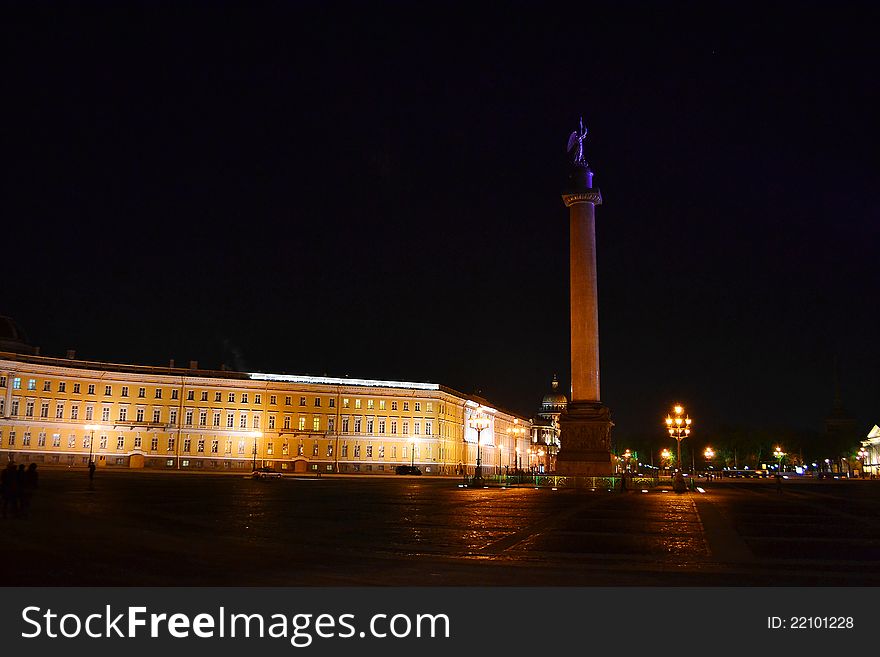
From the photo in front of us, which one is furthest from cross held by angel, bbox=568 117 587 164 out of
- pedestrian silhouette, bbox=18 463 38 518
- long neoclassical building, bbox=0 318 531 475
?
pedestrian silhouette, bbox=18 463 38 518

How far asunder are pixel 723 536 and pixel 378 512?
1161cm

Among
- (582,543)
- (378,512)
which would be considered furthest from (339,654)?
(378,512)

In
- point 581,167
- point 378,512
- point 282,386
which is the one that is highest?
point 581,167

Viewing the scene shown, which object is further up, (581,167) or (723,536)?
(581,167)

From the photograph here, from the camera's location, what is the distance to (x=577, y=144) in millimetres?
64875

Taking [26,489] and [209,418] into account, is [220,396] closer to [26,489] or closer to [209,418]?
[209,418]

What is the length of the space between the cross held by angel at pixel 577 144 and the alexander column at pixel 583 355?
4.58ft

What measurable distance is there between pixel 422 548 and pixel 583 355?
43.5 metres

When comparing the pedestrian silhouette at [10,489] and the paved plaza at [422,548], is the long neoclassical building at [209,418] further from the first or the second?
the pedestrian silhouette at [10,489]

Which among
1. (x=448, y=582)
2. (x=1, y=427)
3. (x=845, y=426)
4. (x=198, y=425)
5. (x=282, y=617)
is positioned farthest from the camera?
(x=845, y=426)

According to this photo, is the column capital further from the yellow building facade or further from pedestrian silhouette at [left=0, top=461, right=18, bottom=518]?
pedestrian silhouette at [left=0, top=461, right=18, bottom=518]

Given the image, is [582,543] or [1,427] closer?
[582,543]

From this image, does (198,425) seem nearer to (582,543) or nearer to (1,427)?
(1,427)

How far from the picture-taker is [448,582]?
1088cm
